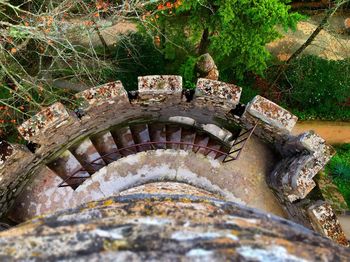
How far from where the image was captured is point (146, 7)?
905 centimetres

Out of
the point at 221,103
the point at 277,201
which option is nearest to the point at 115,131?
the point at 221,103

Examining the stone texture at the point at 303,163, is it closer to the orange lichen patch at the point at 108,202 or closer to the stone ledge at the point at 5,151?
the orange lichen patch at the point at 108,202

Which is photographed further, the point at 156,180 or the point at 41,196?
the point at 41,196

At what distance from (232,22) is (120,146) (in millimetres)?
3369

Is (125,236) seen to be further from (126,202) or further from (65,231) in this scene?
(126,202)

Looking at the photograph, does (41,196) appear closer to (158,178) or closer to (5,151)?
(5,151)

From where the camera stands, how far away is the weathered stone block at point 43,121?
5.75 meters

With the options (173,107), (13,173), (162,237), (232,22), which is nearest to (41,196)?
(13,173)

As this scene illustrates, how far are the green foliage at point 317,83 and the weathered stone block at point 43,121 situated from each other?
8.57m

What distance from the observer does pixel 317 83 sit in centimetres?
1263

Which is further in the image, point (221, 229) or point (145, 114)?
point (145, 114)

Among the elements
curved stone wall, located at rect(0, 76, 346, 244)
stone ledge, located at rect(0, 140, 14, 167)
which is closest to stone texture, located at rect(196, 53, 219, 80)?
curved stone wall, located at rect(0, 76, 346, 244)

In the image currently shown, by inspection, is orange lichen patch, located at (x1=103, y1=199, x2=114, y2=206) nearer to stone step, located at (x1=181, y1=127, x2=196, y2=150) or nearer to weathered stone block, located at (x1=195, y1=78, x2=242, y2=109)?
weathered stone block, located at (x1=195, y1=78, x2=242, y2=109)

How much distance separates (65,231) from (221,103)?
14.3 ft
